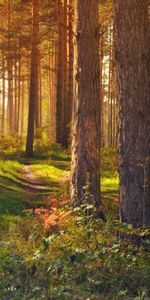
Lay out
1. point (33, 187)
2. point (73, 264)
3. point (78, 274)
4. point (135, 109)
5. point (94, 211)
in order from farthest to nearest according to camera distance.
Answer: point (33, 187), point (135, 109), point (94, 211), point (73, 264), point (78, 274)

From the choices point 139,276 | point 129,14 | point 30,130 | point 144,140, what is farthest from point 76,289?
point 30,130

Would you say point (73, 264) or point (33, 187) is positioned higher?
point (73, 264)

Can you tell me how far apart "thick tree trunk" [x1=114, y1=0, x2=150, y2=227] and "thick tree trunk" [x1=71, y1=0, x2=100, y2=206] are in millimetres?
3046

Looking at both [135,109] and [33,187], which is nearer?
[135,109]

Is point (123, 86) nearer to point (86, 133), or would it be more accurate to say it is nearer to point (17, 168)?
point (86, 133)

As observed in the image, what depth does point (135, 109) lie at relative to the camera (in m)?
7.35

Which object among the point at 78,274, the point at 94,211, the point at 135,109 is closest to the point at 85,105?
the point at 135,109

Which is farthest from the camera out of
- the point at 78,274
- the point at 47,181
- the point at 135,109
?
the point at 47,181

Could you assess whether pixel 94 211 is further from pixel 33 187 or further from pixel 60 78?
pixel 60 78

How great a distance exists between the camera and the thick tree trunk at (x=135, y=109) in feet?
24.1

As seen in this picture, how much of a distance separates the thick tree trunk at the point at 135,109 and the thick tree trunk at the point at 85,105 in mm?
3046

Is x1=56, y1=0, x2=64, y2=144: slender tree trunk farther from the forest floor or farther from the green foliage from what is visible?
the green foliage

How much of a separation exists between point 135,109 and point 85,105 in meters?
3.14

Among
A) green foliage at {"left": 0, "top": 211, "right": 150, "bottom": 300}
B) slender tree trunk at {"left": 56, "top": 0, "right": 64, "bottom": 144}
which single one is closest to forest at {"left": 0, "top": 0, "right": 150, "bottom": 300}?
green foliage at {"left": 0, "top": 211, "right": 150, "bottom": 300}
